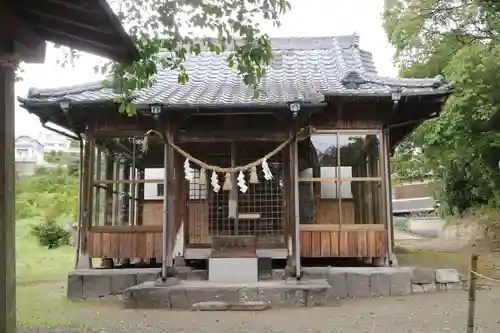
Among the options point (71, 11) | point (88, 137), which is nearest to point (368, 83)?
point (88, 137)

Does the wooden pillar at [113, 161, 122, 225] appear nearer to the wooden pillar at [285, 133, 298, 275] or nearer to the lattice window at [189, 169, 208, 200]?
the lattice window at [189, 169, 208, 200]

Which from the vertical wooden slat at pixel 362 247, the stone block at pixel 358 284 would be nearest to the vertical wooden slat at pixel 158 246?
the stone block at pixel 358 284

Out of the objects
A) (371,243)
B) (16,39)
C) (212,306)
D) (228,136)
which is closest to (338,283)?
(371,243)

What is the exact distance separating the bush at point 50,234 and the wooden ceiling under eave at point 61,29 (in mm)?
19238

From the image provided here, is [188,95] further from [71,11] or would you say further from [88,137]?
[71,11]

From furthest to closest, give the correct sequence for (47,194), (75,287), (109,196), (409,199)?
1. (409,199)
2. (47,194)
3. (109,196)
4. (75,287)

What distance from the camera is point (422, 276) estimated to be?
37.3 ft

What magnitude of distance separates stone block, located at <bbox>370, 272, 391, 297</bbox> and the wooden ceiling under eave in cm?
815

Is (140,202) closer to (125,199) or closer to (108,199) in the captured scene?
(125,199)

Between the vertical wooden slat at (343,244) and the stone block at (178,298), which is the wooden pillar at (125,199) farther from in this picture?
the vertical wooden slat at (343,244)

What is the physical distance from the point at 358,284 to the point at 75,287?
616 centimetres

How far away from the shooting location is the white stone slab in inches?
426

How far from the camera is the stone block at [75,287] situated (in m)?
11.2

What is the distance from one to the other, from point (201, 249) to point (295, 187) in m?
2.69
